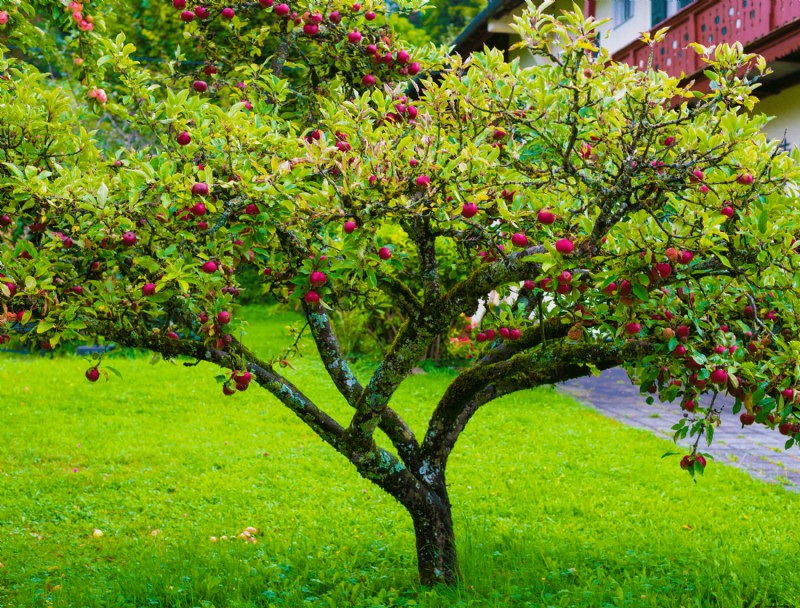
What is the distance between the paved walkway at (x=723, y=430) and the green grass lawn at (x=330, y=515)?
40cm

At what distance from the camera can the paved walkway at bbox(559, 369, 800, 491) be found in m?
7.98

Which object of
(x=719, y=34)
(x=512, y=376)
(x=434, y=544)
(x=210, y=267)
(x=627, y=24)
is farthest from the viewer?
(x=627, y=24)

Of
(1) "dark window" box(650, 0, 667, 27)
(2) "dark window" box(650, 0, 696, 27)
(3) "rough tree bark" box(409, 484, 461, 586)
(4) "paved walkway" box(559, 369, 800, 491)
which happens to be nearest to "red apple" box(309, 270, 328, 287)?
(3) "rough tree bark" box(409, 484, 461, 586)

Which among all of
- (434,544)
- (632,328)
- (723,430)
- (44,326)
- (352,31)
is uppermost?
(352,31)

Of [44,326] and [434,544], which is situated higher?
[44,326]

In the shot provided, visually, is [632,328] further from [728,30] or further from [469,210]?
[728,30]

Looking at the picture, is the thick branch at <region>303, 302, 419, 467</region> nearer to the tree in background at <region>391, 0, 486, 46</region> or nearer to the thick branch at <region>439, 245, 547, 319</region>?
the thick branch at <region>439, 245, 547, 319</region>

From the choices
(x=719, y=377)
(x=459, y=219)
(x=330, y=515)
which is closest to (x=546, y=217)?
(x=459, y=219)

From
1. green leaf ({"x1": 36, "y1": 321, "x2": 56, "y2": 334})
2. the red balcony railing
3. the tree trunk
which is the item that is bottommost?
the tree trunk

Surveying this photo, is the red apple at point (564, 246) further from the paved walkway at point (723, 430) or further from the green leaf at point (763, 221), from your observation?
the paved walkway at point (723, 430)

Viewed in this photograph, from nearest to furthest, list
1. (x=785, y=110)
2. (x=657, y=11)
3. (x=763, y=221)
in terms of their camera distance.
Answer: (x=763, y=221), (x=785, y=110), (x=657, y=11)

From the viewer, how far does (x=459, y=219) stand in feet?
11.5

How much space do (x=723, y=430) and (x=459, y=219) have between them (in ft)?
23.4

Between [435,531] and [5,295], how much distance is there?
2.60 metres
